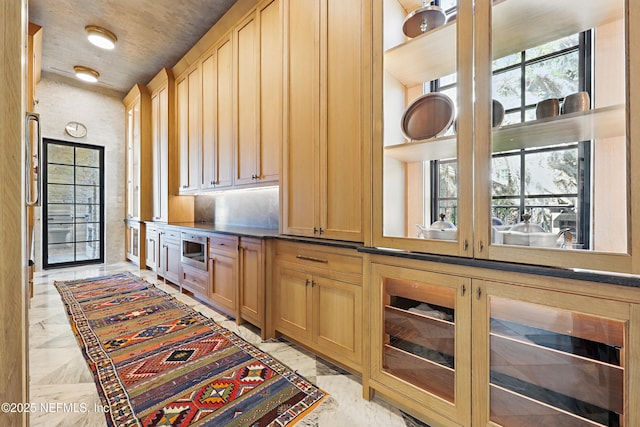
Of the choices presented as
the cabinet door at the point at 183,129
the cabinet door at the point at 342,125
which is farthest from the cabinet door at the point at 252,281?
the cabinet door at the point at 183,129

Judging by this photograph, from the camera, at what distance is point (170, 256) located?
3939mm

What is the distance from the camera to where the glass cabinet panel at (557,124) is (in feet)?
3.41

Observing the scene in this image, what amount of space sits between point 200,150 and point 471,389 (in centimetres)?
381

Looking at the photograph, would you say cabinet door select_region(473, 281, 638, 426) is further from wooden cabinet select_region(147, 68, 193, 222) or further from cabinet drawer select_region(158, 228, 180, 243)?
wooden cabinet select_region(147, 68, 193, 222)

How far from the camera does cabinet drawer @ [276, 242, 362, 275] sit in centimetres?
178

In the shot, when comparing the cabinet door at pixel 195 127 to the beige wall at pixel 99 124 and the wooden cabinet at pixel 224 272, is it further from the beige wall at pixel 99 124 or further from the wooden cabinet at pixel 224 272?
the beige wall at pixel 99 124

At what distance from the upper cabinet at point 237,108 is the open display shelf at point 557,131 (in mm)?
1605

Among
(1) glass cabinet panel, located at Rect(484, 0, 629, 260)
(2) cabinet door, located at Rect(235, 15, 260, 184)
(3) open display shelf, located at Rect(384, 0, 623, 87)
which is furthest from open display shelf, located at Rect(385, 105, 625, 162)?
A: (2) cabinet door, located at Rect(235, 15, 260, 184)

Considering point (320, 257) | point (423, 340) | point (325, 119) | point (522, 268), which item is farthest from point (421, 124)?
point (423, 340)

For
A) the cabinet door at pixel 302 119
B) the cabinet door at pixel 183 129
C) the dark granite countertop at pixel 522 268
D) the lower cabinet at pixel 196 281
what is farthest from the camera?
the cabinet door at pixel 183 129

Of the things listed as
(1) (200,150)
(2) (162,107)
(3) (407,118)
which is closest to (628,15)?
(3) (407,118)

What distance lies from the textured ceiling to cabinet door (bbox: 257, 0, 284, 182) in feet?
2.74

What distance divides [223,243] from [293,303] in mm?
1077

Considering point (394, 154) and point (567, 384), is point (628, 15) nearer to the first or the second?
point (394, 154)
